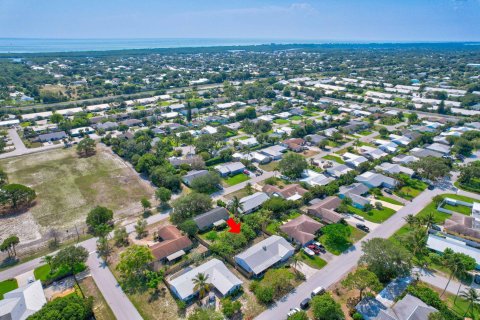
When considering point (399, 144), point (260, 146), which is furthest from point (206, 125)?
point (399, 144)

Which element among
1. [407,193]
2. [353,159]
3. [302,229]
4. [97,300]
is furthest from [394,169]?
[97,300]

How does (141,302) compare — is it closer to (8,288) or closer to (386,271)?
(8,288)

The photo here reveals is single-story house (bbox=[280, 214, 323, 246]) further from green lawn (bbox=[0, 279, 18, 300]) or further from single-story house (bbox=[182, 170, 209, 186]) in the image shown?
green lawn (bbox=[0, 279, 18, 300])

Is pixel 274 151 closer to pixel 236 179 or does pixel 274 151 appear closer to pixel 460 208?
pixel 236 179

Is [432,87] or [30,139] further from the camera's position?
[432,87]

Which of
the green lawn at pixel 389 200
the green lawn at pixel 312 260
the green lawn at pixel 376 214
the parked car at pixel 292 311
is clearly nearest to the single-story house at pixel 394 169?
the green lawn at pixel 389 200
